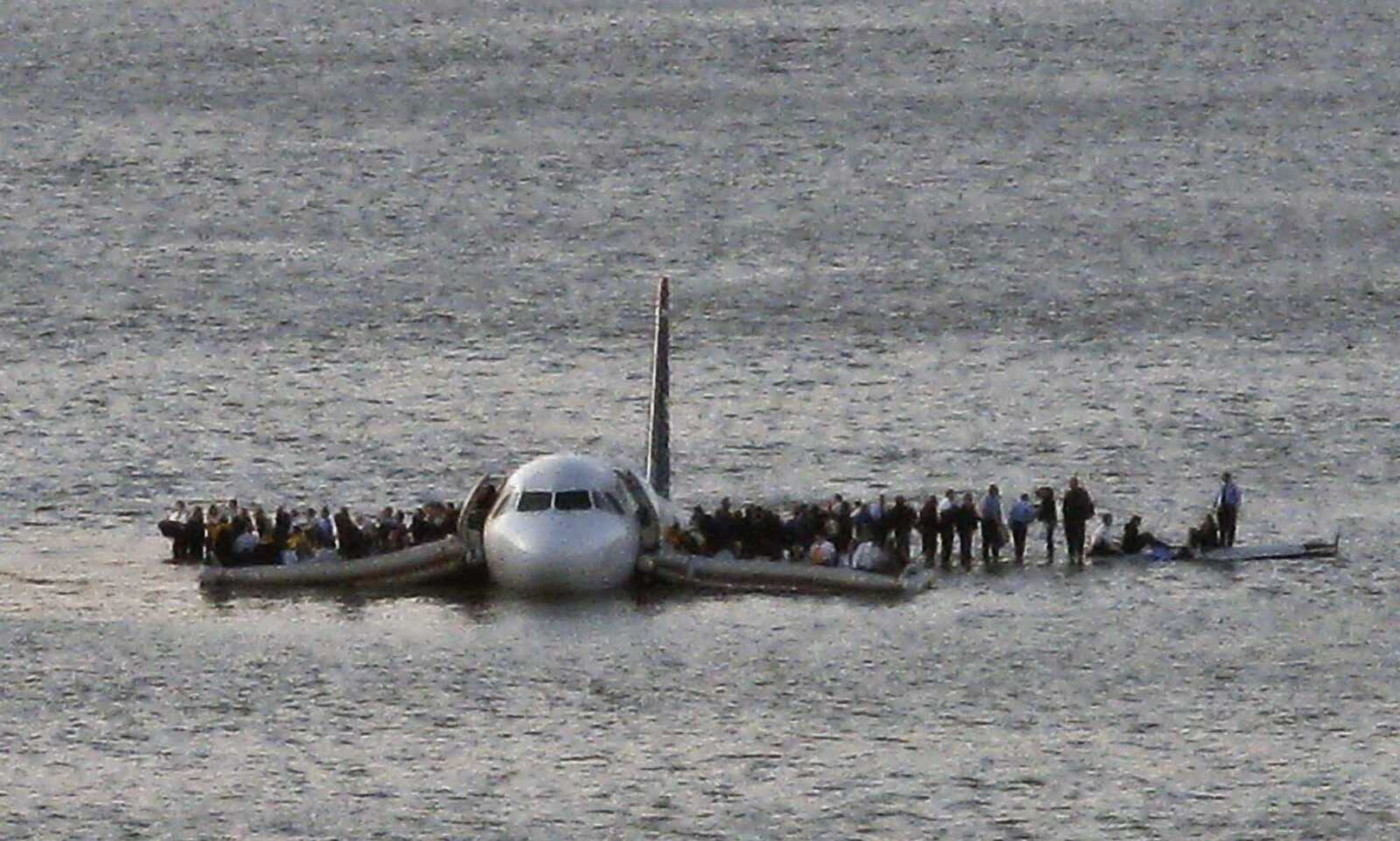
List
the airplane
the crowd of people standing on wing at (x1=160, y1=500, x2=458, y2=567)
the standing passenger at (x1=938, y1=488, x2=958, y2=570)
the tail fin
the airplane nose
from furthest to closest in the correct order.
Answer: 1. the tail fin
2. the standing passenger at (x1=938, y1=488, x2=958, y2=570)
3. the crowd of people standing on wing at (x1=160, y1=500, x2=458, y2=567)
4. the airplane
5. the airplane nose

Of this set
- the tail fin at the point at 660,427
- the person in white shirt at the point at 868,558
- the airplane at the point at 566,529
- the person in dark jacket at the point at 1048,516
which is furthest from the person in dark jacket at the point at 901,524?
the tail fin at the point at 660,427

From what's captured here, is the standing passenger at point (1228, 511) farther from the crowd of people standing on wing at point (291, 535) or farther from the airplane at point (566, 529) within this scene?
the crowd of people standing on wing at point (291, 535)

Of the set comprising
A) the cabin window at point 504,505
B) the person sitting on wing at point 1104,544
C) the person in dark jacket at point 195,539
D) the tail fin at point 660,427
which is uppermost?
the tail fin at point 660,427

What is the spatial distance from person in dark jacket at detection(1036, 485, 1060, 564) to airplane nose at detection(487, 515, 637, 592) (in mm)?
9939

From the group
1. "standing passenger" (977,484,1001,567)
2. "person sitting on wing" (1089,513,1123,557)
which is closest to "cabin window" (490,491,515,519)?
"standing passenger" (977,484,1001,567)

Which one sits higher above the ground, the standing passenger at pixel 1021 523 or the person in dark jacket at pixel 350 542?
the standing passenger at pixel 1021 523

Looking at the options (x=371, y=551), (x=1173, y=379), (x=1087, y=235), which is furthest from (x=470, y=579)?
(x=1087, y=235)

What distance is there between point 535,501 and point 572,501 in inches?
31.4

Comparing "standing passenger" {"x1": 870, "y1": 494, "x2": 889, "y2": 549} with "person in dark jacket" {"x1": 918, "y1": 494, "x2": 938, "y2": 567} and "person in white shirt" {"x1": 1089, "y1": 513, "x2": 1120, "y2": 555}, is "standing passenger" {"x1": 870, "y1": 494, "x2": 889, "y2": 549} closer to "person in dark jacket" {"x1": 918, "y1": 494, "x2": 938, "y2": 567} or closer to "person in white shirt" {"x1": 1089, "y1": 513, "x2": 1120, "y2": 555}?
"person in dark jacket" {"x1": 918, "y1": 494, "x2": 938, "y2": 567}

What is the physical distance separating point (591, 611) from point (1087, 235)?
228 feet

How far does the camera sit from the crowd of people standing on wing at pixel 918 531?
262 ft

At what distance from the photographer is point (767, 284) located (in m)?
130

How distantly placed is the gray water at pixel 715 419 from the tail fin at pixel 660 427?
13.9 ft

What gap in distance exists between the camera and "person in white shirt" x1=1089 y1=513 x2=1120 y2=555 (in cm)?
8206
